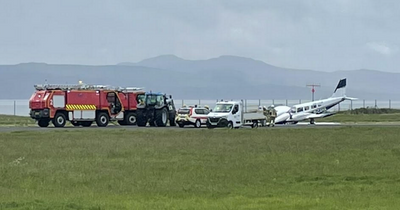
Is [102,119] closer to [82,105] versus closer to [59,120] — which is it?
[82,105]

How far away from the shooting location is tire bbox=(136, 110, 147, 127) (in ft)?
173

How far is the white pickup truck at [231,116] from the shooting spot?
48906 millimetres

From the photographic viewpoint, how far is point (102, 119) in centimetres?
5194

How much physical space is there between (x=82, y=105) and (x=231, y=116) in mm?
10190

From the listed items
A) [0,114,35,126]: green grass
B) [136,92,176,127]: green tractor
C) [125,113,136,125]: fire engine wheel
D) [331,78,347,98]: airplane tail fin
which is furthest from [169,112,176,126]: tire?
[331,78,347,98]: airplane tail fin

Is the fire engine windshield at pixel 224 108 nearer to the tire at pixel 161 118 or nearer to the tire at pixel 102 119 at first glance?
the tire at pixel 161 118

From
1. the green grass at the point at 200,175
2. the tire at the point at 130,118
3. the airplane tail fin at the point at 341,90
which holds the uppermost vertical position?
the airplane tail fin at the point at 341,90

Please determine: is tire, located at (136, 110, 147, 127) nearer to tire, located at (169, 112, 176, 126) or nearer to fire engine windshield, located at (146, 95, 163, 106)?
fire engine windshield, located at (146, 95, 163, 106)

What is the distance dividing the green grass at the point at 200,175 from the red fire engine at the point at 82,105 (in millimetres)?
20182

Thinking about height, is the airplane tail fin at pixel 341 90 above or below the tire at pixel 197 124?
above

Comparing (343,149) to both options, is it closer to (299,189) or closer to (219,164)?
(219,164)

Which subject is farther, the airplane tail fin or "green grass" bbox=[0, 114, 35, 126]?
the airplane tail fin

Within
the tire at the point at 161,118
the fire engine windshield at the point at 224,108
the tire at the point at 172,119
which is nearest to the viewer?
the fire engine windshield at the point at 224,108

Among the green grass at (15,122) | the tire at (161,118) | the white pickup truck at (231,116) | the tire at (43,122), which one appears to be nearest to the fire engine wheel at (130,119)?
the tire at (161,118)
